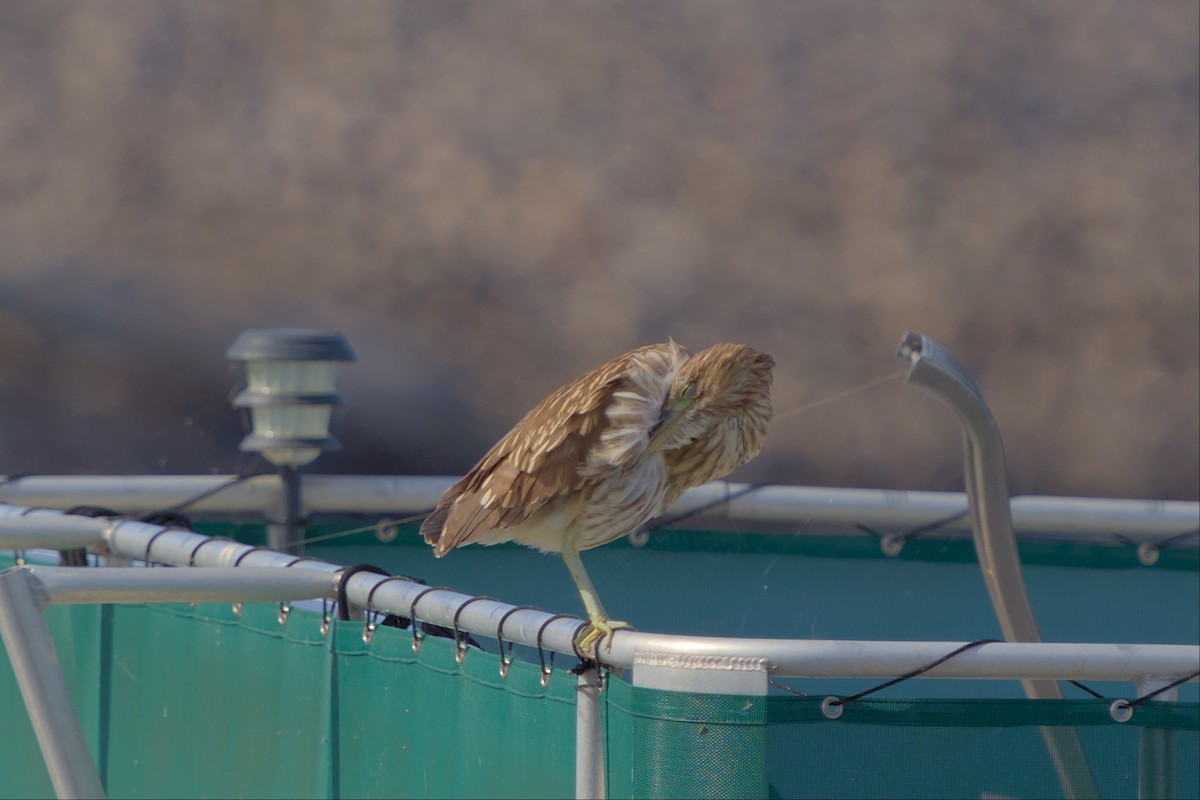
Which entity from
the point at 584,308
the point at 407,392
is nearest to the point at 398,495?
the point at 407,392

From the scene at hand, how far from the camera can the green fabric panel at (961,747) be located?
1.26m

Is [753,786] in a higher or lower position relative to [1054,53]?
lower

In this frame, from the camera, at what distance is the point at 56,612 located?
2.16m

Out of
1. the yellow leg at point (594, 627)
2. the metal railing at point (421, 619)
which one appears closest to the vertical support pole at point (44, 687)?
the metal railing at point (421, 619)

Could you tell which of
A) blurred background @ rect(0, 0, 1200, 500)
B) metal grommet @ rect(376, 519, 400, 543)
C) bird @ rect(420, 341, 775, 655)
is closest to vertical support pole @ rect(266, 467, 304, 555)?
metal grommet @ rect(376, 519, 400, 543)

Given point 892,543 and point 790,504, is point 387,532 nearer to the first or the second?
point 790,504

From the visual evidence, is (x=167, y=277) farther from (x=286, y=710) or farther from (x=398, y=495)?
(x=286, y=710)

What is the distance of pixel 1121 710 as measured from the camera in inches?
50.9

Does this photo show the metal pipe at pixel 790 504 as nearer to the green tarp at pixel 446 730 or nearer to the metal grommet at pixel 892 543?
the metal grommet at pixel 892 543

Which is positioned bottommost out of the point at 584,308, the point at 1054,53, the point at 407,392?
the point at 407,392

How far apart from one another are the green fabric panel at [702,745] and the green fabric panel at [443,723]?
161 millimetres

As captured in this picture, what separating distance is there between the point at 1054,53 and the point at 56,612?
5.04 meters

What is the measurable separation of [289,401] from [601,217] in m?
2.70

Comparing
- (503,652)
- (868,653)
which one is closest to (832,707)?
(868,653)
